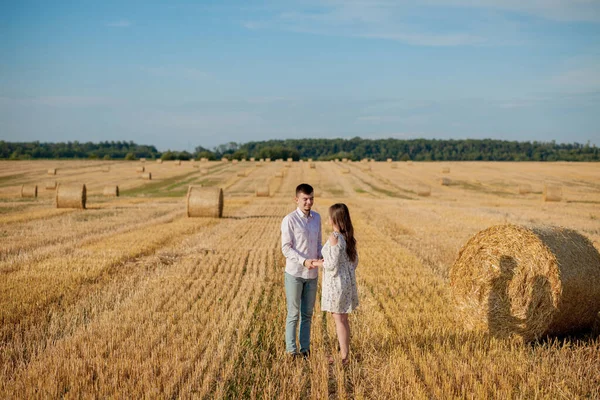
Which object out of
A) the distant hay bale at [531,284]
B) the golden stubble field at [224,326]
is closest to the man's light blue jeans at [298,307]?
the golden stubble field at [224,326]

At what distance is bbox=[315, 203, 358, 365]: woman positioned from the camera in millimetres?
6238

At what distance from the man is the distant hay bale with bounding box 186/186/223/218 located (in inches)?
646

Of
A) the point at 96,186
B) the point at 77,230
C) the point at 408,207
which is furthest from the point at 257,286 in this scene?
the point at 96,186

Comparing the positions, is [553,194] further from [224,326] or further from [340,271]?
[340,271]

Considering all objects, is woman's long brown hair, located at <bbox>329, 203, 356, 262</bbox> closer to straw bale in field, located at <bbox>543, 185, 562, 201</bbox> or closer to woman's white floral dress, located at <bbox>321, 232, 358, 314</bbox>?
woman's white floral dress, located at <bbox>321, 232, 358, 314</bbox>

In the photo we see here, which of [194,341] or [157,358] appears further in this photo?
[194,341]

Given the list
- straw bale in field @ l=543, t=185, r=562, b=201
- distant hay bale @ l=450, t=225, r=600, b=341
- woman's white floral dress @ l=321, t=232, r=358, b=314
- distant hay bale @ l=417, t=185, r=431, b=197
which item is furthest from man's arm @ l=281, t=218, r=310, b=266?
distant hay bale @ l=417, t=185, r=431, b=197

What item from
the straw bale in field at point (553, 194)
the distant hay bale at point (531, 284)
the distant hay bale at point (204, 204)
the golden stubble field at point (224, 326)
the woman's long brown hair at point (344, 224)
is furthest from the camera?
the straw bale in field at point (553, 194)

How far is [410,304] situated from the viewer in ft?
29.4

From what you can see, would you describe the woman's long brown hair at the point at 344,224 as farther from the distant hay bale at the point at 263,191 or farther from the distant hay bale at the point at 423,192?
the distant hay bale at the point at 423,192

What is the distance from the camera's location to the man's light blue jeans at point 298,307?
21.8 ft

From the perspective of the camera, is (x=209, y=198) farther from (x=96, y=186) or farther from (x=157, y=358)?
(x=96, y=186)

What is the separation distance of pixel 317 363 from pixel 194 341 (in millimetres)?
1660

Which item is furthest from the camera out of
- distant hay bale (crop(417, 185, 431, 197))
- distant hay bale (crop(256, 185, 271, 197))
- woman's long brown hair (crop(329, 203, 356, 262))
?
distant hay bale (crop(417, 185, 431, 197))
